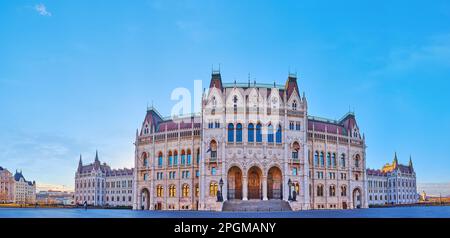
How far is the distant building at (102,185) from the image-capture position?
13700 centimetres

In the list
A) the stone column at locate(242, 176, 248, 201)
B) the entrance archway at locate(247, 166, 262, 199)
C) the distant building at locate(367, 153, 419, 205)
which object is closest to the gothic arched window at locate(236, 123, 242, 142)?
the entrance archway at locate(247, 166, 262, 199)

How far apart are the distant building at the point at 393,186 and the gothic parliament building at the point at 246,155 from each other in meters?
55.8

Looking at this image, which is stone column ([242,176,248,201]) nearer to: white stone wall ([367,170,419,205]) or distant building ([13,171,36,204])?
white stone wall ([367,170,419,205])

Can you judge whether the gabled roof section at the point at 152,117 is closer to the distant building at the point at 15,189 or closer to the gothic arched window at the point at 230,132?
the gothic arched window at the point at 230,132

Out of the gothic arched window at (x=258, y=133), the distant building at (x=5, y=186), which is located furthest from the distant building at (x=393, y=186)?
the distant building at (x=5, y=186)

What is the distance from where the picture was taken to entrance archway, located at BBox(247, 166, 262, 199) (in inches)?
2808

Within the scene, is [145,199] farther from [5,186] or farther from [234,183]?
[5,186]

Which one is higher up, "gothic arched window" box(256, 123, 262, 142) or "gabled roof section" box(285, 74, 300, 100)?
"gabled roof section" box(285, 74, 300, 100)

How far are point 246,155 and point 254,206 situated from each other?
299 inches

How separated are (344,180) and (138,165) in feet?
115

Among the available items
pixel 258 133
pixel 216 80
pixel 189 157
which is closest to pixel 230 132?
pixel 258 133

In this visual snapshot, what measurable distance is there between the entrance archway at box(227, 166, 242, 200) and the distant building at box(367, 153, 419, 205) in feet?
236
